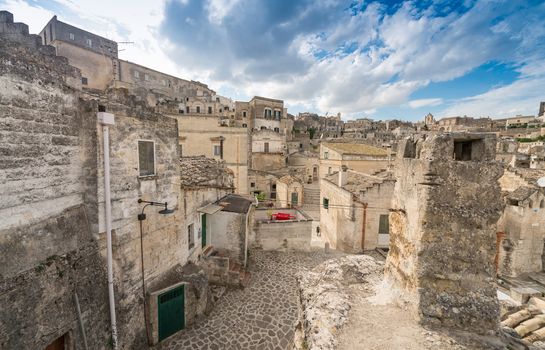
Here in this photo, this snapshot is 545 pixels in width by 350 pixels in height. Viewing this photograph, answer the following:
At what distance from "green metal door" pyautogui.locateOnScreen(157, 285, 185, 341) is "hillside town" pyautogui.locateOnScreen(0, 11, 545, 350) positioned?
0.14ft

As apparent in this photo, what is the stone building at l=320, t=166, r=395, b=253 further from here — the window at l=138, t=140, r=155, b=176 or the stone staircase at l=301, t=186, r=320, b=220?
the window at l=138, t=140, r=155, b=176

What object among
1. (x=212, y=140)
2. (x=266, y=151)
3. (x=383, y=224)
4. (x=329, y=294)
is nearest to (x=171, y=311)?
(x=329, y=294)

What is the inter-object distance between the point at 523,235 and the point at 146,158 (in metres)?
17.4

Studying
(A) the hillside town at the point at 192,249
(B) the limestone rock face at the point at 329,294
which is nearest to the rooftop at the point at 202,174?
(A) the hillside town at the point at 192,249

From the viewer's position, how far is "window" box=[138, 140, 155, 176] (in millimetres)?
6684

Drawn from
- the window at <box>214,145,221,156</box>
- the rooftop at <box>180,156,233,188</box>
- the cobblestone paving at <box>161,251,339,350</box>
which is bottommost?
the cobblestone paving at <box>161,251,339,350</box>

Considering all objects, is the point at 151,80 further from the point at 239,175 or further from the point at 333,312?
the point at 333,312

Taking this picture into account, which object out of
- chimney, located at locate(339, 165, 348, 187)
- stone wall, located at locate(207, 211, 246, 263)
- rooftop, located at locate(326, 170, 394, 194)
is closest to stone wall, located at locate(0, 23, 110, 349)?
stone wall, located at locate(207, 211, 246, 263)

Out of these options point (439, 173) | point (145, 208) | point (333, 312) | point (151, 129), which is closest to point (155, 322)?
point (145, 208)

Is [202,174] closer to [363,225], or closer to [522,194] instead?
[363,225]

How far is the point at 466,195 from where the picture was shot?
10.9 ft

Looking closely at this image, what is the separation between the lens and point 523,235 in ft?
38.6

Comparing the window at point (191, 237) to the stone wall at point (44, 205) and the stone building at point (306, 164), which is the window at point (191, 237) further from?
the stone building at point (306, 164)

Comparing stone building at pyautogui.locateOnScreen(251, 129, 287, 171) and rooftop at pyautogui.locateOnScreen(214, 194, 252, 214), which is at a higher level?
stone building at pyautogui.locateOnScreen(251, 129, 287, 171)
